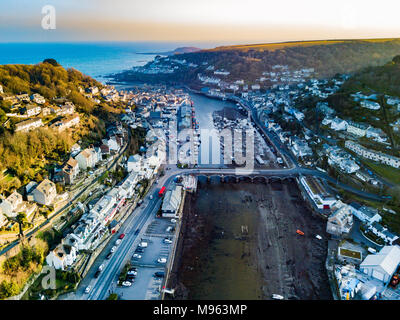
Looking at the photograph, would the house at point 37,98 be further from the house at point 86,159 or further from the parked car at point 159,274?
the parked car at point 159,274

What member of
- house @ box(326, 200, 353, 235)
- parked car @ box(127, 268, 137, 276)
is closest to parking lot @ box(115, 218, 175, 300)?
parked car @ box(127, 268, 137, 276)

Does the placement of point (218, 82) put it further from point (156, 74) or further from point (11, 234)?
point (11, 234)

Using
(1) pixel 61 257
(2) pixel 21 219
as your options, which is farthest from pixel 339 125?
(2) pixel 21 219

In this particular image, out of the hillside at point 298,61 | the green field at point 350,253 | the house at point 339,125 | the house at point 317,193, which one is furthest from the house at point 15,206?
the hillside at point 298,61

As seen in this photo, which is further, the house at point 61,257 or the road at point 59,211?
the house at point 61,257

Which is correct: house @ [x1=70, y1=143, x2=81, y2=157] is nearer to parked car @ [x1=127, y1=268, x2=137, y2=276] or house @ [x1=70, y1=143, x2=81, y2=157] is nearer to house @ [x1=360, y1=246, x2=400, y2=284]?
parked car @ [x1=127, y1=268, x2=137, y2=276]

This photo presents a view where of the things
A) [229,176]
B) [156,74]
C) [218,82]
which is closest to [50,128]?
[229,176]
